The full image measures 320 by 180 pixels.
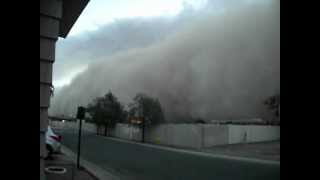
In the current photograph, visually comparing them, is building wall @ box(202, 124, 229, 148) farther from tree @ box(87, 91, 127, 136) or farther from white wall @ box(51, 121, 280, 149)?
tree @ box(87, 91, 127, 136)

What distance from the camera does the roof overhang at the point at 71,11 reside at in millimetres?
4272

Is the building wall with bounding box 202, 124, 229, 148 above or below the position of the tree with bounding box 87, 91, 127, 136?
below

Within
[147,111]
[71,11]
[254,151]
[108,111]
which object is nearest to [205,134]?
[254,151]

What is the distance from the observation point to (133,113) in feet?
189

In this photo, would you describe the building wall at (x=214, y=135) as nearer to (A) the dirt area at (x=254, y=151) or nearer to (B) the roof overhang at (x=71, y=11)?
(A) the dirt area at (x=254, y=151)

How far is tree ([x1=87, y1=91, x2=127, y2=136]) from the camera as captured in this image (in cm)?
6762

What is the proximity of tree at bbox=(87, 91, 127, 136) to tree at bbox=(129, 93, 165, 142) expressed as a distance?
9.78m

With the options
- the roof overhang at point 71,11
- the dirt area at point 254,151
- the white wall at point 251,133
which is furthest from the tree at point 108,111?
the roof overhang at point 71,11

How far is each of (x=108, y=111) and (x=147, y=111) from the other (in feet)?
44.1

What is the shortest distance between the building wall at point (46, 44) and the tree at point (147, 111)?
50757 mm

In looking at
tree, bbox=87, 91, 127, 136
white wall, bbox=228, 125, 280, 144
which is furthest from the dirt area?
tree, bbox=87, 91, 127, 136

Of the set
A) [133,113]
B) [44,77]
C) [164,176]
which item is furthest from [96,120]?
[44,77]
